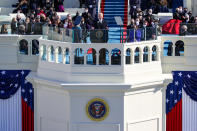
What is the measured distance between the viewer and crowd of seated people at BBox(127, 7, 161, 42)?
5328 centimetres

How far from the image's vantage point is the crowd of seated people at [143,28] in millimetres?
53281

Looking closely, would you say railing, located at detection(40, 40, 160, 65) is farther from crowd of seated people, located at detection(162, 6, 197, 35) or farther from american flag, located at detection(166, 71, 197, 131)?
american flag, located at detection(166, 71, 197, 131)

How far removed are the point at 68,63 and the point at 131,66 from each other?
3.04 m

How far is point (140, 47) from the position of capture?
175 ft

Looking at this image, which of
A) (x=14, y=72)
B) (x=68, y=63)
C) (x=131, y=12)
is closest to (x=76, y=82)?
(x=68, y=63)

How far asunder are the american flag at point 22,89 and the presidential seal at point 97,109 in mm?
3852

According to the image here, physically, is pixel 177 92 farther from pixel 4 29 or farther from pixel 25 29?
pixel 4 29

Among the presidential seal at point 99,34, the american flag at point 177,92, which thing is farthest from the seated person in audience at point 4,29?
the american flag at point 177,92

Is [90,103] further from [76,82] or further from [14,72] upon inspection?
[14,72]

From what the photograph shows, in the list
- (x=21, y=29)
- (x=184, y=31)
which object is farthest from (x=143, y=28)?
(x=21, y=29)

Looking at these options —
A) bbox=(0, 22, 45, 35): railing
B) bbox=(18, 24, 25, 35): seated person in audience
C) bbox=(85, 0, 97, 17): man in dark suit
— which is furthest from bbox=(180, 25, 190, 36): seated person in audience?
bbox=(85, 0, 97, 17): man in dark suit

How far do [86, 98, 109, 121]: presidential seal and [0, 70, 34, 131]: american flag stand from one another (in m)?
3.85

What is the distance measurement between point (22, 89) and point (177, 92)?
787 centimetres

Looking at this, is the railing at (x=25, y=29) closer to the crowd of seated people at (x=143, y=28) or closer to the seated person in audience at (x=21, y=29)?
the seated person in audience at (x=21, y=29)
